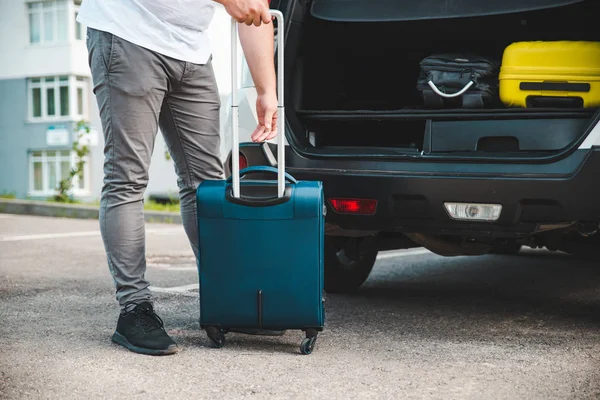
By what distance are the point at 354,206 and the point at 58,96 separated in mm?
29500

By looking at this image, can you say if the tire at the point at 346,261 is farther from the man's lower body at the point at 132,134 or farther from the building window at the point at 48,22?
the building window at the point at 48,22

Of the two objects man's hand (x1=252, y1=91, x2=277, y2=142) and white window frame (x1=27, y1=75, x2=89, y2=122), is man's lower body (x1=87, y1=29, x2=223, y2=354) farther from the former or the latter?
white window frame (x1=27, y1=75, x2=89, y2=122)

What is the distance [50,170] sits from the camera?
108ft

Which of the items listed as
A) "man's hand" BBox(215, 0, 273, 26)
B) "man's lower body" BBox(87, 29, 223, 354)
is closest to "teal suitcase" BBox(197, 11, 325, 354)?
"man's hand" BBox(215, 0, 273, 26)

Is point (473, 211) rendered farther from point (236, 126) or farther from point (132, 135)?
point (132, 135)

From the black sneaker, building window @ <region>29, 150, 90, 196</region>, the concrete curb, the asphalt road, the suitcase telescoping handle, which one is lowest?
building window @ <region>29, 150, 90, 196</region>

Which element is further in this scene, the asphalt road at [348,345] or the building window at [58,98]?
the building window at [58,98]

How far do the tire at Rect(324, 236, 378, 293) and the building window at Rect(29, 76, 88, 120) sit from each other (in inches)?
1104

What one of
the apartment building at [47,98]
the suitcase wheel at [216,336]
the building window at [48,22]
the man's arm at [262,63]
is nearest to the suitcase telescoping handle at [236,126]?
the man's arm at [262,63]

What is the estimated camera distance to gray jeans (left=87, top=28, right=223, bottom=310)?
320 centimetres

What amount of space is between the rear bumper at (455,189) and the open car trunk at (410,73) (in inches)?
4.8

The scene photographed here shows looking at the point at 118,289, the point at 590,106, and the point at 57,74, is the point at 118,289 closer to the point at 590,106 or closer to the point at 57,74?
the point at 590,106

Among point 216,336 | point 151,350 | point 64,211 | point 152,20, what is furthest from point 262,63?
point 64,211

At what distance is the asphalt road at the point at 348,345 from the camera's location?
278 cm
